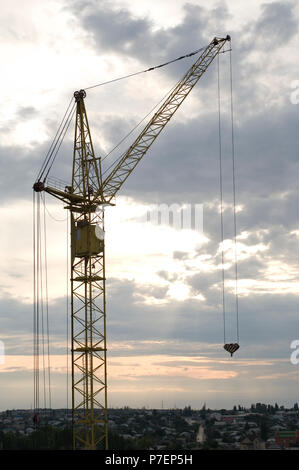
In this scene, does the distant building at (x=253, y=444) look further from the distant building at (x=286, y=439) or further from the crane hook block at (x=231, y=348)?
the crane hook block at (x=231, y=348)

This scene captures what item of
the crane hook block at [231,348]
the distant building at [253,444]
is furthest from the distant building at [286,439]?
the crane hook block at [231,348]

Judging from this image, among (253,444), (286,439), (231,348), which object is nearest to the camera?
(231,348)

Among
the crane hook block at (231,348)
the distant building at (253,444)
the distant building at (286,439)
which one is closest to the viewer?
the crane hook block at (231,348)

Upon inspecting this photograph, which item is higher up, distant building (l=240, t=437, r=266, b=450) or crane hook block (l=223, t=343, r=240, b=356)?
crane hook block (l=223, t=343, r=240, b=356)

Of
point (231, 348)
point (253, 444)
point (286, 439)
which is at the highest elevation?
point (231, 348)

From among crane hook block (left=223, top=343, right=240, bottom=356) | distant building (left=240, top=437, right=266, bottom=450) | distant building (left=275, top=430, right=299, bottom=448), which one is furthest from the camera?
distant building (left=275, top=430, right=299, bottom=448)

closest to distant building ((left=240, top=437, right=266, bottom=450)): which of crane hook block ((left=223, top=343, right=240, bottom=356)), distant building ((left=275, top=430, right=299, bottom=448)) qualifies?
distant building ((left=275, top=430, right=299, bottom=448))

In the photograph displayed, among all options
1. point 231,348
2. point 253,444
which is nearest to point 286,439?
point 253,444

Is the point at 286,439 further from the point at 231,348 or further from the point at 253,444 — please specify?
the point at 231,348

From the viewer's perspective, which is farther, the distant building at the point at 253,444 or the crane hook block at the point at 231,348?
the distant building at the point at 253,444

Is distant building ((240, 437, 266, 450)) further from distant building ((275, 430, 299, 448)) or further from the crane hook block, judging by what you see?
the crane hook block

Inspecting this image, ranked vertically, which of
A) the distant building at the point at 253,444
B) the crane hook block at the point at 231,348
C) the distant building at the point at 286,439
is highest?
the crane hook block at the point at 231,348
